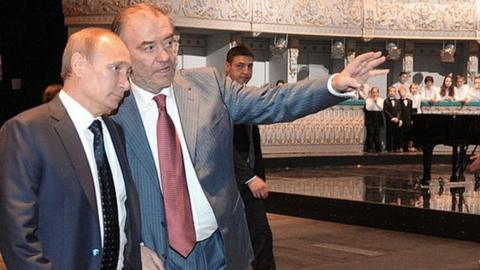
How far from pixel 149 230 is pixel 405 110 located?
16707mm

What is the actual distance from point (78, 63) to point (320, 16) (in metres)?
16.9

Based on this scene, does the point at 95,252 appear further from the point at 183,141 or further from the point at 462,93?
the point at 462,93

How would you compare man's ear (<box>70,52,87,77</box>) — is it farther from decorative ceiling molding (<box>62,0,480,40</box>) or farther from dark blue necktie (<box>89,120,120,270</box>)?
decorative ceiling molding (<box>62,0,480,40</box>)

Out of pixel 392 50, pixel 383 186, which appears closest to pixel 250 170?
pixel 383 186

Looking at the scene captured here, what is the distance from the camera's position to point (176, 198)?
3.10 metres

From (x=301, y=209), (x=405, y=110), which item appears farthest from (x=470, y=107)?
(x=301, y=209)

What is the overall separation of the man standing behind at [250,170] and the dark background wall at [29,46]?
14129 millimetres

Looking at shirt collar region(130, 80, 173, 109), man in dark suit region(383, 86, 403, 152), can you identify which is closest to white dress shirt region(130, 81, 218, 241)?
shirt collar region(130, 80, 173, 109)

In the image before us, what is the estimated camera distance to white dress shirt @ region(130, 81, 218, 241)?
3.14 m

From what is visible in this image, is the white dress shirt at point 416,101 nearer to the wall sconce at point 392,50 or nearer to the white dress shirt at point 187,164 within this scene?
the wall sconce at point 392,50

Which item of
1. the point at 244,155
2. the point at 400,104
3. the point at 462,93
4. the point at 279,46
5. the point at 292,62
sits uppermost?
the point at 244,155

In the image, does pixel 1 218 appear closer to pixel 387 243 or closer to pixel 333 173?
pixel 387 243

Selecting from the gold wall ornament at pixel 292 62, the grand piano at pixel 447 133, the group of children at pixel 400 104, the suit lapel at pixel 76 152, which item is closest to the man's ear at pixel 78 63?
the suit lapel at pixel 76 152

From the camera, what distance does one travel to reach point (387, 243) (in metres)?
9.30
